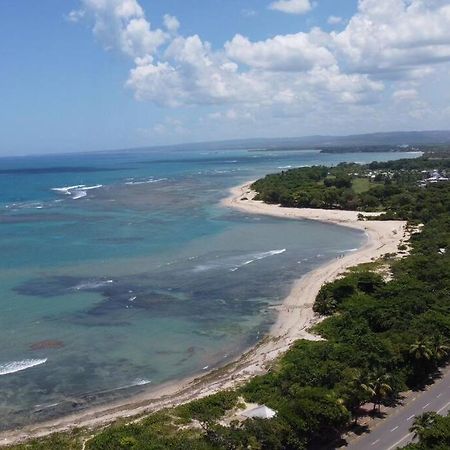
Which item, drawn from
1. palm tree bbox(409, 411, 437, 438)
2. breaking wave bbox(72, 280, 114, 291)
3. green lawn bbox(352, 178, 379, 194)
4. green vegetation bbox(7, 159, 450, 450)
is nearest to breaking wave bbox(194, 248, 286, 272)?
breaking wave bbox(72, 280, 114, 291)

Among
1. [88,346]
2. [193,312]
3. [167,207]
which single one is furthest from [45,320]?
[167,207]

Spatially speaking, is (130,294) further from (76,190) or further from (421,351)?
(76,190)

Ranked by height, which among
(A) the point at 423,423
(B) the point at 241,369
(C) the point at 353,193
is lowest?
(B) the point at 241,369

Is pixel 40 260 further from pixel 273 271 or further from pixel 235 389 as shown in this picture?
pixel 235 389

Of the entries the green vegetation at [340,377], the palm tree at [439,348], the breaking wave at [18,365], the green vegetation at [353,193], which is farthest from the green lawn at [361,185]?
the breaking wave at [18,365]

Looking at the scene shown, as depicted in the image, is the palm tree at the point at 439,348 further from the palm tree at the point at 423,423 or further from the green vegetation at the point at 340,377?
the palm tree at the point at 423,423

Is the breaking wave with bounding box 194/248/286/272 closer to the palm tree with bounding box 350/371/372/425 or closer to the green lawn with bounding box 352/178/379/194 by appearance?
the palm tree with bounding box 350/371/372/425

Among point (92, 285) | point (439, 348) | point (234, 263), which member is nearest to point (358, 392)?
point (439, 348)
